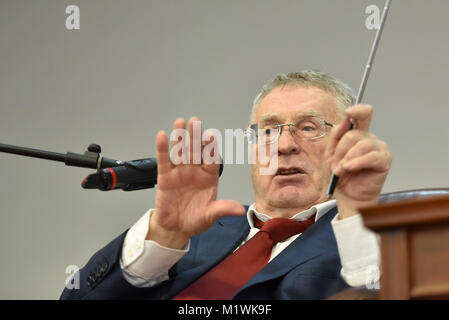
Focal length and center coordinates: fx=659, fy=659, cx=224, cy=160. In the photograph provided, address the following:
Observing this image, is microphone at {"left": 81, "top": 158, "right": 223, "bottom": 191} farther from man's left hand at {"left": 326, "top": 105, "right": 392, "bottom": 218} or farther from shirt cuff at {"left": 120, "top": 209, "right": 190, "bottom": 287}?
man's left hand at {"left": 326, "top": 105, "right": 392, "bottom": 218}

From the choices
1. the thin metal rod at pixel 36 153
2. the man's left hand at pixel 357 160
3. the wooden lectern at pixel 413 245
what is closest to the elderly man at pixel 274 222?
the man's left hand at pixel 357 160

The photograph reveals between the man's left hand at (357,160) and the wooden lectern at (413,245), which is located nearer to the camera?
the wooden lectern at (413,245)

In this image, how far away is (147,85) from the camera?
275 centimetres

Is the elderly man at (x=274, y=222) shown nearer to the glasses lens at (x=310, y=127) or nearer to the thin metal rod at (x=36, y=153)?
the glasses lens at (x=310, y=127)

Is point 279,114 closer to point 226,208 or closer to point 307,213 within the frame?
point 307,213

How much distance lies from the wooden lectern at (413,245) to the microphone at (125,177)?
668mm

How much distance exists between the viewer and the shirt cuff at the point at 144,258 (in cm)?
154

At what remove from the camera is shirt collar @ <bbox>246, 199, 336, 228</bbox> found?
1842 mm

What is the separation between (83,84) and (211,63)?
0.55 m

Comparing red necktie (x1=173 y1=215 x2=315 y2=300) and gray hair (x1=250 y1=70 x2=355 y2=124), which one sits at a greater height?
gray hair (x1=250 y1=70 x2=355 y2=124)

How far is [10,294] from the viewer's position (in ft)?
8.54

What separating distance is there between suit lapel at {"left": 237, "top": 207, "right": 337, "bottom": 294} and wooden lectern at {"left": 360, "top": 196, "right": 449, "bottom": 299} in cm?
62

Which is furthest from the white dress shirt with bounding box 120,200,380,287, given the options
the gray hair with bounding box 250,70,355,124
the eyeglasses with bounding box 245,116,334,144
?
the gray hair with bounding box 250,70,355,124

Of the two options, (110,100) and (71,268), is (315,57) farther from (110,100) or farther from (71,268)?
(71,268)
